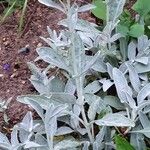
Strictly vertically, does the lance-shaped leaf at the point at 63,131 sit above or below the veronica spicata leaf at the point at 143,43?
below

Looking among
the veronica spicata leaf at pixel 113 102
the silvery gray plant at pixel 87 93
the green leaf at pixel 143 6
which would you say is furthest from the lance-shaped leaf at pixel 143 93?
the green leaf at pixel 143 6

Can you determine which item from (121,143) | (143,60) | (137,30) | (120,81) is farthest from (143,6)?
(121,143)

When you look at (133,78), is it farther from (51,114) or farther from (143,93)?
(51,114)

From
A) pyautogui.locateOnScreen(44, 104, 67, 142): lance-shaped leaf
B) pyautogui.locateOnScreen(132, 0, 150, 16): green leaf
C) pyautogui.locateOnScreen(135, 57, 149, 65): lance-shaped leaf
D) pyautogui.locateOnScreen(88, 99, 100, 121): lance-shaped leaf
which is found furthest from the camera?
pyautogui.locateOnScreen(132, 0, 150, 16): green leaf

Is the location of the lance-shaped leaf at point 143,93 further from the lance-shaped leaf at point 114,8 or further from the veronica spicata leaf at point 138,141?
the lance-shaped leaf at point 114,8

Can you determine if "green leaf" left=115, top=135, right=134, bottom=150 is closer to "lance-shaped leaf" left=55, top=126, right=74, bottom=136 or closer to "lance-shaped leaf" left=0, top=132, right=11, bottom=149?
"lance-shaped leaf" left=55, top=126, right=74, bottom=136

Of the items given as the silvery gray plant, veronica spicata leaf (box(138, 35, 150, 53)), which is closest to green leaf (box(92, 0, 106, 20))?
the silvery gray plant

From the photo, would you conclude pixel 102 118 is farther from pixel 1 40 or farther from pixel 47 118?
pixel 1 40
